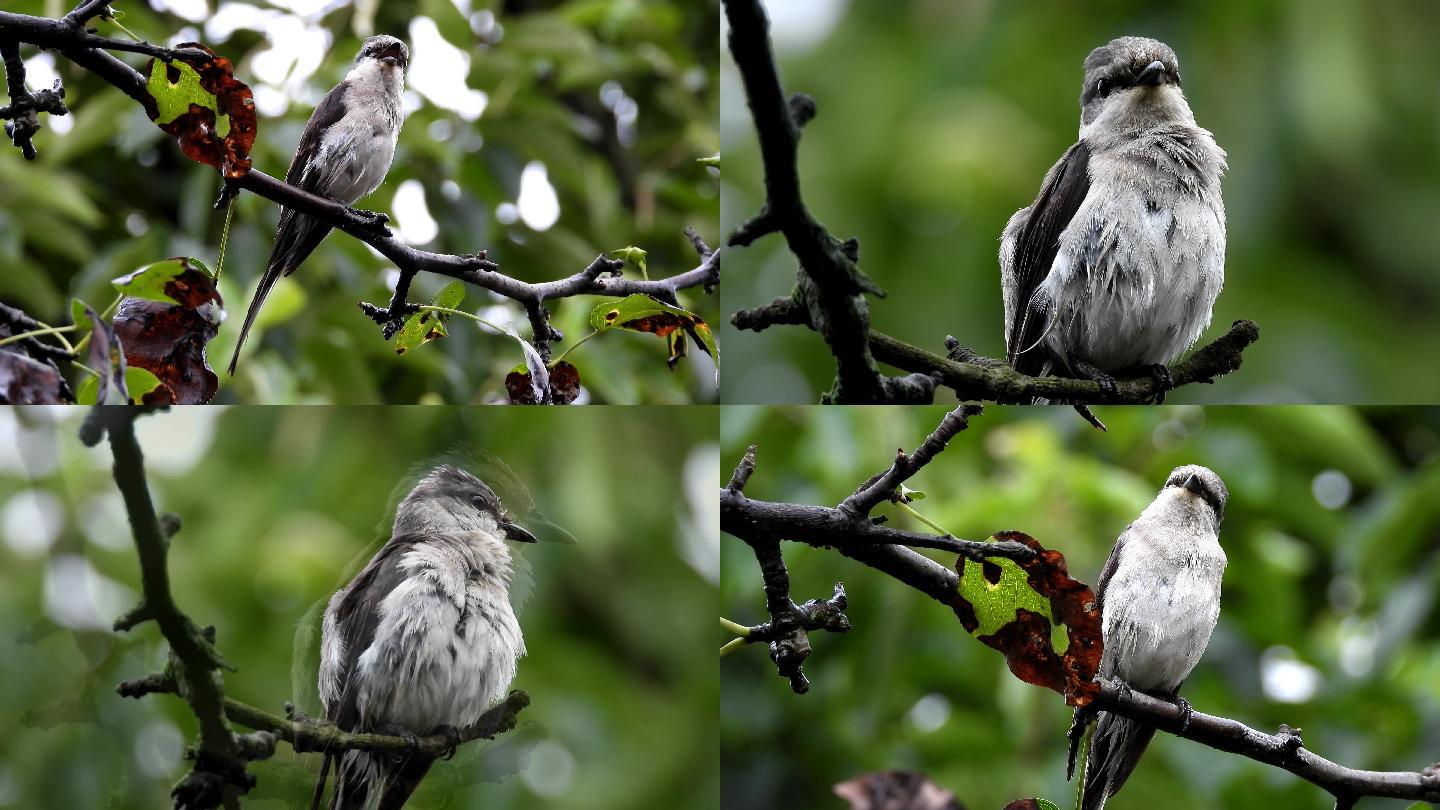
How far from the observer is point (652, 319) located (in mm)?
A: 1628

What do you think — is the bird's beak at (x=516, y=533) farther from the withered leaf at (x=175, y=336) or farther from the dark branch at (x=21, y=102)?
the dark branch at (x=21, y=102)

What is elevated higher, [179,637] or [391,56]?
[391,56]

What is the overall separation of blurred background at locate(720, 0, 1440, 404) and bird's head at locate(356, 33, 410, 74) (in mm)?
623

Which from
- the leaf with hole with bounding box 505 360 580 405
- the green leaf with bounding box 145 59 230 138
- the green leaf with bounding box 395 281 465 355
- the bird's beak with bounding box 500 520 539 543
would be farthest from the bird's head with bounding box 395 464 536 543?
the green leaf with bounding box 145 59 230 138

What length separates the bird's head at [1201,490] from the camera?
2352 mm

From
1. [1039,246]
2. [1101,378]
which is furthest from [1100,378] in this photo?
[1039,246]

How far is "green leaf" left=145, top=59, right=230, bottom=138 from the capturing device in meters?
1.39

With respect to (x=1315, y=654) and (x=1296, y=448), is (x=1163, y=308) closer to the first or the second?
(x=1296, y=448)

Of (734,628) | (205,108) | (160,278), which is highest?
(205,108)

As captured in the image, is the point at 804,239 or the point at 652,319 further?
the point at 652,319

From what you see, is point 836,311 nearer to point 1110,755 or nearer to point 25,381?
point 25,381

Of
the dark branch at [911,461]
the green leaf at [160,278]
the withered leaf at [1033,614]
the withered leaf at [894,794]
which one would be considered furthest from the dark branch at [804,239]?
the withered leaf at [894,794]

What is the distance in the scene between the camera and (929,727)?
407 cm

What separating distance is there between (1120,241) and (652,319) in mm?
1254
